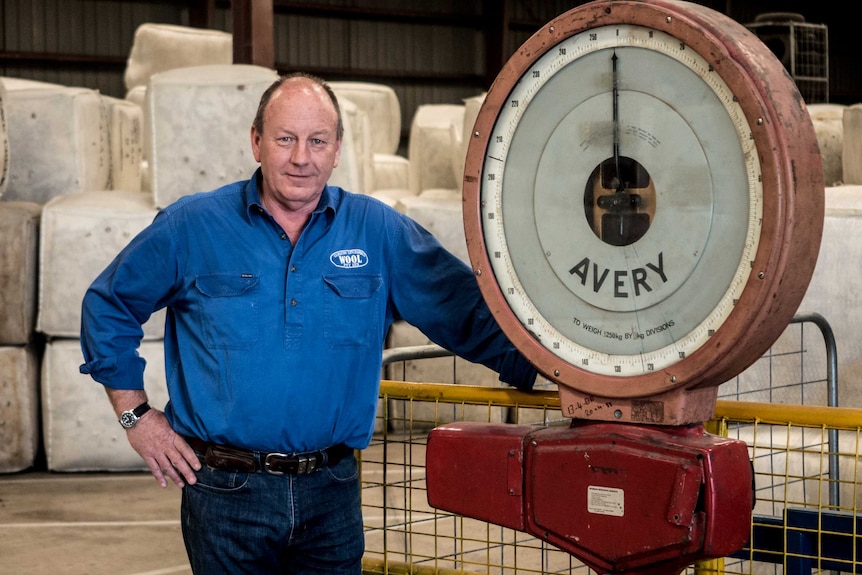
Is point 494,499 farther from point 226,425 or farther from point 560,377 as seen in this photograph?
point 226,425

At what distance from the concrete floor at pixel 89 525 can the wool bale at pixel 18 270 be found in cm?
75

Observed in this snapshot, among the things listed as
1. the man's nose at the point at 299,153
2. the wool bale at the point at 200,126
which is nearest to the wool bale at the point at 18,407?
the wool bale at the point at 200,126

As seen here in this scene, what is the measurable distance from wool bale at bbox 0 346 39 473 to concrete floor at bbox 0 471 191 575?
100 mm

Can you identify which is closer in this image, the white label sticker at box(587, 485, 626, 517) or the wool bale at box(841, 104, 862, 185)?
the white label sticker at box(587, 485, 626, 517)

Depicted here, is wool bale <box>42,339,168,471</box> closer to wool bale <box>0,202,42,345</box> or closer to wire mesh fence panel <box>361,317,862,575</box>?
wool bale <box>0,202,42,345</box>

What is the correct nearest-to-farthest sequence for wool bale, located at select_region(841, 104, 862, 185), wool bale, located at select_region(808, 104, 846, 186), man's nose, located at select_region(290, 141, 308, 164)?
1. man's nose, located at select_region(290, 141, 308, 164)
2. wool bale, located at select_region(841, 104, 862, 185)
3. wool bale, located at select_region(808, 104, 846, 186)

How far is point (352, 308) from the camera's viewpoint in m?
1.93

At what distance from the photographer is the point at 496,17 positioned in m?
13.8

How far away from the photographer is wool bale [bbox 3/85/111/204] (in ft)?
18.8

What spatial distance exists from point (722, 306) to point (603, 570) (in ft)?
1.34

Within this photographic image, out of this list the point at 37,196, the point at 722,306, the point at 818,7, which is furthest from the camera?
the point at 818,7

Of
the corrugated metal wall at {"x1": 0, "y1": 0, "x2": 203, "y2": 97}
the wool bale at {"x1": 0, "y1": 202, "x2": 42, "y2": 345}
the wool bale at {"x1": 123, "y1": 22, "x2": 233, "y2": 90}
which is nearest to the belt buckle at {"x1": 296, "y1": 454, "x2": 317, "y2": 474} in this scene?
the wool bale at {"x1": 0, "y1": 202, "x2": 42, "y2": 345}

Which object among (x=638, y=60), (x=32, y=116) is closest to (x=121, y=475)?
(x=32, y=116)

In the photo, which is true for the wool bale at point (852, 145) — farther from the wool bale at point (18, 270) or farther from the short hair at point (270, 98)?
the wool bale at point (18, 270)
